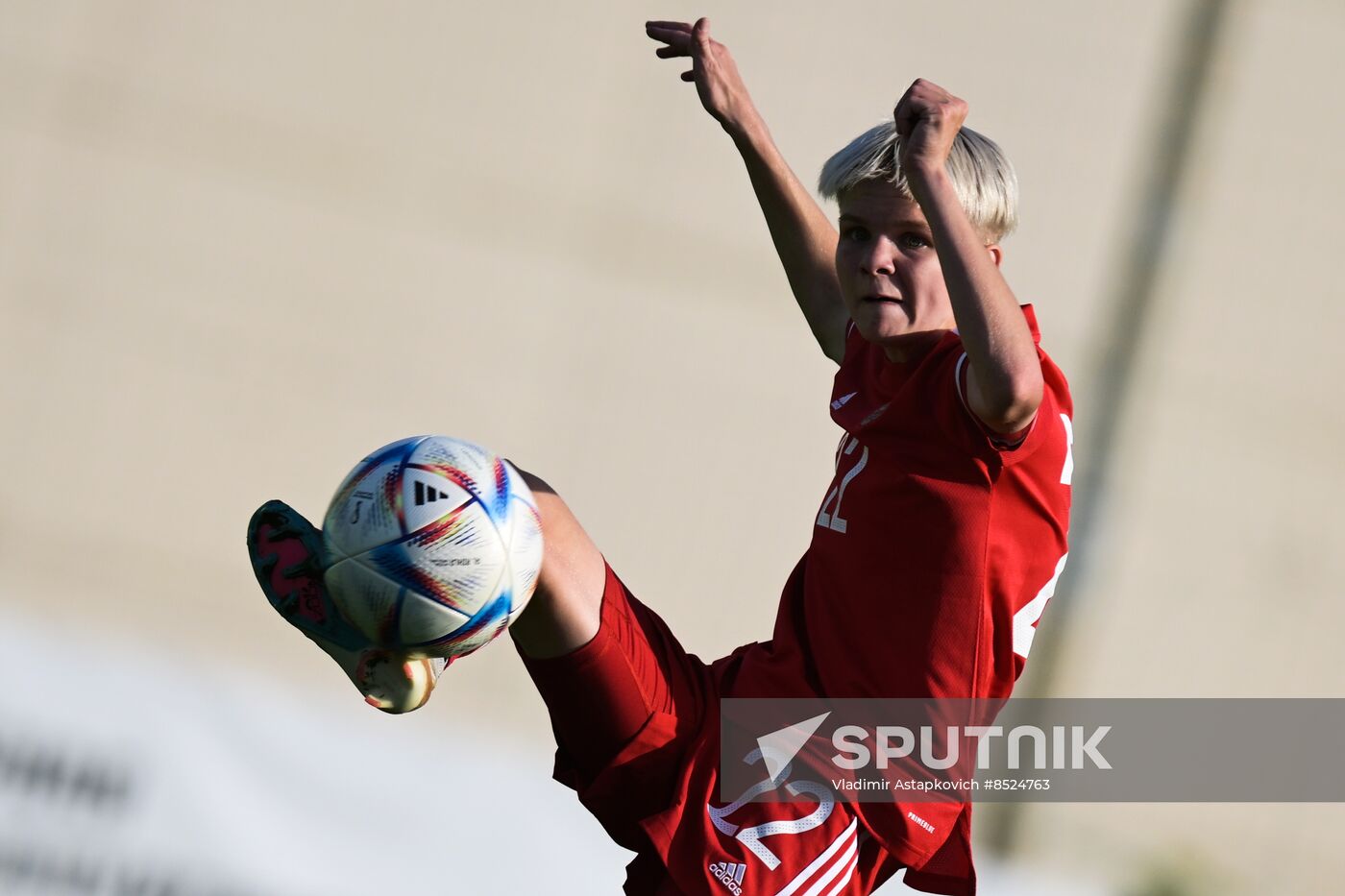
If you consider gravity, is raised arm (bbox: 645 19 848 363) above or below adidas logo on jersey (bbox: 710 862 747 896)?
above

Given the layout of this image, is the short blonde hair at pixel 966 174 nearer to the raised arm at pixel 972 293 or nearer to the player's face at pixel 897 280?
the player's face at pixel 897 280

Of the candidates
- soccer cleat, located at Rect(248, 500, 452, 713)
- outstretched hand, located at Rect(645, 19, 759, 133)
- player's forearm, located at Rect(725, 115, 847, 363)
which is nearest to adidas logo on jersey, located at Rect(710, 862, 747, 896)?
soccer cleat, located at Rect(248, 500, 452, 713)

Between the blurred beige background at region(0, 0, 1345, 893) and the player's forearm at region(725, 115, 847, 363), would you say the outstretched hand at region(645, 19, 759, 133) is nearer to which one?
the player's forearm at region(725, 115, 847, 363)

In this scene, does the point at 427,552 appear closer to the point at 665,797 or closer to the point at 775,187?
the point at 665,797

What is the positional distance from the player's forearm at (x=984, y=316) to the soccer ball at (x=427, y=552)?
673 millimetres

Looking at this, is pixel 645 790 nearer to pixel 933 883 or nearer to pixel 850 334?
pixel 933 883

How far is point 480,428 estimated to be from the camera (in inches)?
187

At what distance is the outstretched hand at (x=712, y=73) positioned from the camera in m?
2.72

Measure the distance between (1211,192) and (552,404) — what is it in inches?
102

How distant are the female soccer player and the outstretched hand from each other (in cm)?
42

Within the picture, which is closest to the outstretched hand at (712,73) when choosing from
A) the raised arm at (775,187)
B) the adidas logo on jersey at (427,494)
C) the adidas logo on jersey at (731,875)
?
the raised arm at (775,187)

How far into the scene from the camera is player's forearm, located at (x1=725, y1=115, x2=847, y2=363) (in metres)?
2.77

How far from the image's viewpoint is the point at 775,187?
2.81 meters

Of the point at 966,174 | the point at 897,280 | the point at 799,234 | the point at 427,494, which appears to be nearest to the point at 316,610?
the point at 427,494
